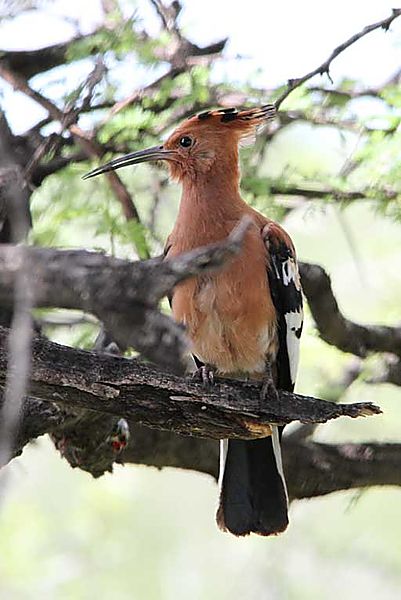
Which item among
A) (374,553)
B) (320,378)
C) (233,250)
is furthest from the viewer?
(374,553)

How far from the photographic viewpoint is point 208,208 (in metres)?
4.43

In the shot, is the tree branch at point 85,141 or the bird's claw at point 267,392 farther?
the tree branch at point 85,141

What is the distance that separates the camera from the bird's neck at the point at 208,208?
434cm

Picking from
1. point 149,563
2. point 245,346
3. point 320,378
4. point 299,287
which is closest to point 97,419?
point 245,346

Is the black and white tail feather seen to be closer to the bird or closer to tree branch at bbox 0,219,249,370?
the bird

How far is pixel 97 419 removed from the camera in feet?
14.0

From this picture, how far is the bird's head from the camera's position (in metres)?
4.67

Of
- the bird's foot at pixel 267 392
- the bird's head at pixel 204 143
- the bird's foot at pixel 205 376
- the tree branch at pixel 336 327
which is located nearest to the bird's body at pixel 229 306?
the bird's foot at pixel 205 376

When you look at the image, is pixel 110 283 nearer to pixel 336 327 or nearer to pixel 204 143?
pixel 204 143

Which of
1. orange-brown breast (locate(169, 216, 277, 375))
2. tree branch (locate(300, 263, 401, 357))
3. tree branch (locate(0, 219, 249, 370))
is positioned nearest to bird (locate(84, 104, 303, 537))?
orange-brown breast (locate(169, 216, 277, 375))

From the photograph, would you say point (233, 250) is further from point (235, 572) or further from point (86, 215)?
point (235, 572)

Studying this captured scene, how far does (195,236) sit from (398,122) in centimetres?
102

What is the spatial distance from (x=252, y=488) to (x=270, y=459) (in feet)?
0.50

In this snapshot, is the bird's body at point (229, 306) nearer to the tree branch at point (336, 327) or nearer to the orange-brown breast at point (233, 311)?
the orange-brown breast at point (233, 311)
